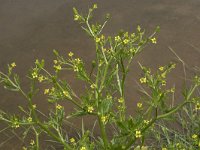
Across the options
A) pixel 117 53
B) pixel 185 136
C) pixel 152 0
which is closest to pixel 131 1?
pixel 152 0

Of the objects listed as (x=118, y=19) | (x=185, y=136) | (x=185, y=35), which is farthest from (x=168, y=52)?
(x=185, y=136)

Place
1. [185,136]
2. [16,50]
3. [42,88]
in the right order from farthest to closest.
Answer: [16,50] < [42,88] < [185,136]

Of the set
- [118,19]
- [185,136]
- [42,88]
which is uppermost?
[118,19]

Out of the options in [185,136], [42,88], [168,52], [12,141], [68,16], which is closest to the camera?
[185,136]

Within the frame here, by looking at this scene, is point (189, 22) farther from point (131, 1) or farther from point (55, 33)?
point (55, 33)

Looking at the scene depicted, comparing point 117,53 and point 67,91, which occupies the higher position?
point 117,53

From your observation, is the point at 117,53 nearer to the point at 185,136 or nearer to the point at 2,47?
the point at 185,136

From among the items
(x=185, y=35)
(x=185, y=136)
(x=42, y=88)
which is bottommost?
(x=185, y=136)

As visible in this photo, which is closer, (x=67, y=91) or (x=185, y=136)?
(x=67, y=91)

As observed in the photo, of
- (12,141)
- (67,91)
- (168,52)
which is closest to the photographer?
(67,91)
